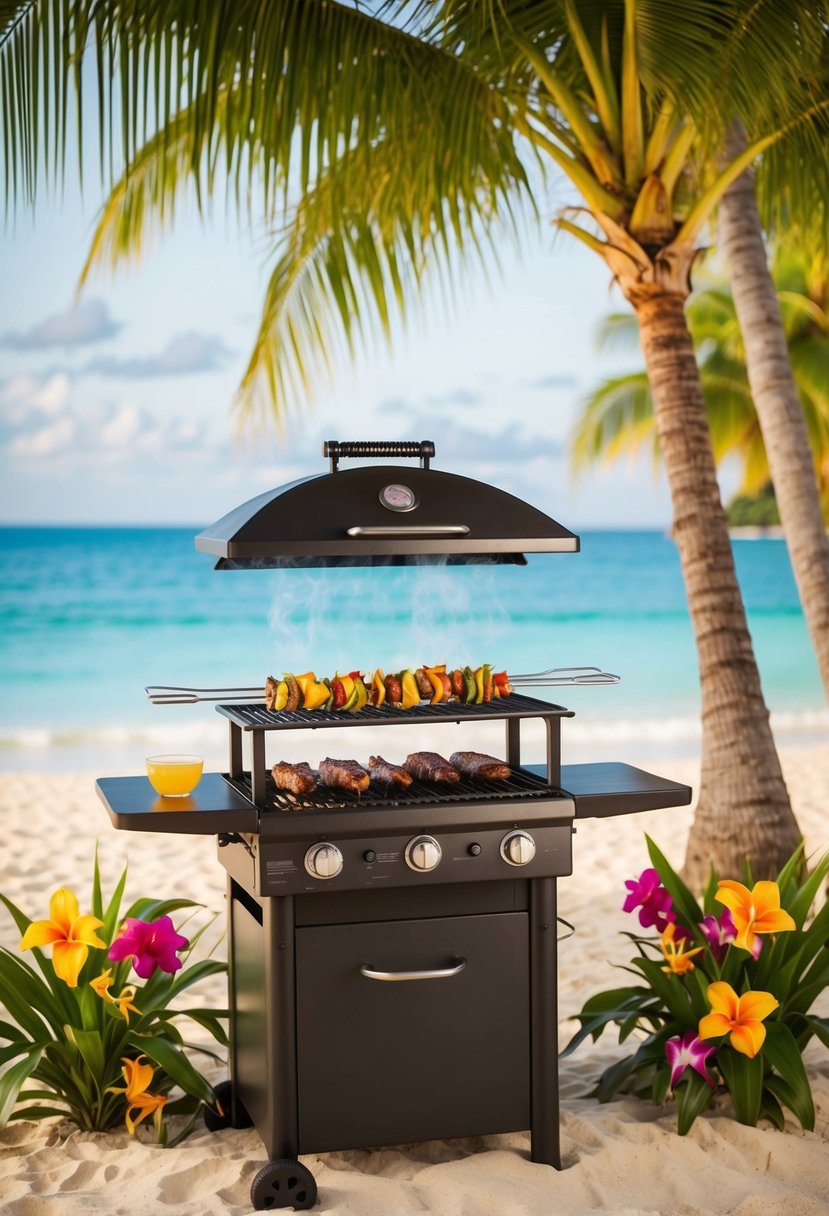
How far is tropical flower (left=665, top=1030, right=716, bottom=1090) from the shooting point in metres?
3.22

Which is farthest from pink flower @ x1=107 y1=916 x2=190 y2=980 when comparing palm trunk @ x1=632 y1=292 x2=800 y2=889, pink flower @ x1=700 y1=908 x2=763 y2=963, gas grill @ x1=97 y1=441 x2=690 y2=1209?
palm trunk @ x1=632 y1=292 x2=800 y2=889

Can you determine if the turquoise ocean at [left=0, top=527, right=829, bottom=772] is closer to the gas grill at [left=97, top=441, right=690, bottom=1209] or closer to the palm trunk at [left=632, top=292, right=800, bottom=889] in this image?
the palm trunk at [left=632, top=292, right=800, bottom=889]

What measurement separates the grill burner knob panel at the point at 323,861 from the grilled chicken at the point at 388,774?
11.5 inches

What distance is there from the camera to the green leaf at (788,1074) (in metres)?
3.18

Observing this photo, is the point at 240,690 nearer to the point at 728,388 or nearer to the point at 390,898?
the point at 390,898

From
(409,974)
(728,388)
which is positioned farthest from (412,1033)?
(728,388)

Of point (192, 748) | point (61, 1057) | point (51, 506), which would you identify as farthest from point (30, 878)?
point (51, 506)

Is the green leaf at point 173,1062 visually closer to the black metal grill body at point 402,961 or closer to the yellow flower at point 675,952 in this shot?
the black metal grill body at point 402,961

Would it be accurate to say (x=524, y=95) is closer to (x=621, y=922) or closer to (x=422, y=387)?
(x=621, y=922)

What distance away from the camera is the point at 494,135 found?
5.13 m

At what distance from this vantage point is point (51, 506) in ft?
85.3

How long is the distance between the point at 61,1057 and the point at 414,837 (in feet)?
3.65

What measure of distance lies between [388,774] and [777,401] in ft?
11.2

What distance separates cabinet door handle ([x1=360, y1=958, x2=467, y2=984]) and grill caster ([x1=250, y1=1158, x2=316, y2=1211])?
0.44 meters
